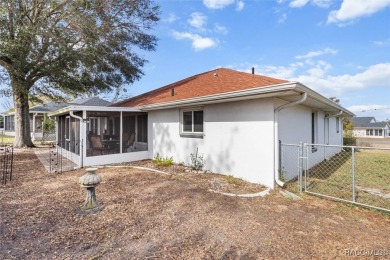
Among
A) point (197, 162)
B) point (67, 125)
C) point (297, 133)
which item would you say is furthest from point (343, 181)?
point (67, 125)

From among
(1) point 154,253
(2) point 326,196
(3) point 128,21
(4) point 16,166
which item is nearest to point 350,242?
(2) point 326,196

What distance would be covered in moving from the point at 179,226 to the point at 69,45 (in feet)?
42.5

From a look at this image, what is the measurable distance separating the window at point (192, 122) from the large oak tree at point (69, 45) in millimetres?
7768

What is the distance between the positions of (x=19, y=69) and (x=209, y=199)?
13096 mm

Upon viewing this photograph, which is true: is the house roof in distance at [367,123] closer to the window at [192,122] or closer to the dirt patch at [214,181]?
the window at [192,122]

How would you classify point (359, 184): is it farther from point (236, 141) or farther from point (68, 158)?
point (68, 158)

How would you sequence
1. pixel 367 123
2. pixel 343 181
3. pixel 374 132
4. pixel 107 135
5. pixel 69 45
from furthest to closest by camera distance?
1. pixel 367 123
2. pixel 374 132
3. pixel 69 45
4. pixel 107 135
5. pixel 343 181

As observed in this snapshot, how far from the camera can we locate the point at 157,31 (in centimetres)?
1633

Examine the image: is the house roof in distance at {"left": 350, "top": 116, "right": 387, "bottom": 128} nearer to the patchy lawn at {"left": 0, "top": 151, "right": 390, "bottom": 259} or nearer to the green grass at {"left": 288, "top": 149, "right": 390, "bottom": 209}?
the green grass at {"left": 288, "top": 149, "right": 390, "bottom": 209}

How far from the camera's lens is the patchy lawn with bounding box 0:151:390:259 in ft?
9.99

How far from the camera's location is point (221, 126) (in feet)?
24.2

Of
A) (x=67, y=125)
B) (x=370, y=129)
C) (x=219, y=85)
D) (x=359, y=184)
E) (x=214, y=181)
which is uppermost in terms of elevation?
(x=219, y=85)

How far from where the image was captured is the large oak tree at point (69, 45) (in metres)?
11.8

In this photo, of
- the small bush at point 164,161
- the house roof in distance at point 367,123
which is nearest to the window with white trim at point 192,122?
the small bush at point 164,161
